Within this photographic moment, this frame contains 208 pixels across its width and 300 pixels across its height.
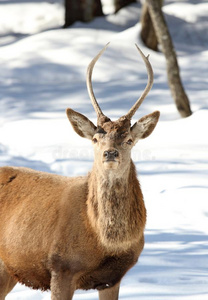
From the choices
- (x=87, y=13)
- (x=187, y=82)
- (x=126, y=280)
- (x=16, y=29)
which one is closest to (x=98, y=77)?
(x=187, y=82)

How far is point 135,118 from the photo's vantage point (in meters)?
14.6

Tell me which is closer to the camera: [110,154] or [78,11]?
[110,154]

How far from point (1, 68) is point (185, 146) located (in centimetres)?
772

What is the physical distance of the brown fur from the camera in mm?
5254

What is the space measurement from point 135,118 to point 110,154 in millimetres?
9362

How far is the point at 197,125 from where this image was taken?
14086 millimetres

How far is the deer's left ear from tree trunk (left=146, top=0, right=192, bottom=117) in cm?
907

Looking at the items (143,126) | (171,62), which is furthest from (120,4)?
(143,126)

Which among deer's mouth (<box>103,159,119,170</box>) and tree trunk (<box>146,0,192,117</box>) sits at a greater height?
deer's mouth (<box>103,159,119,170</box>)

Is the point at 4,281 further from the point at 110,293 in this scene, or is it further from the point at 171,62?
the point at 171,62

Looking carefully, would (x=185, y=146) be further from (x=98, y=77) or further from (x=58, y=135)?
(x=98, y=77)

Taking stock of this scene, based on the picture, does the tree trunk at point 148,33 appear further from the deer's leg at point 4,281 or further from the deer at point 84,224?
the deer's leg at point 4,281

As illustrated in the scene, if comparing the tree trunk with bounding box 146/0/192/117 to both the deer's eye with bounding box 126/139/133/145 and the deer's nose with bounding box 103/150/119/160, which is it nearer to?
the deer's eye with bounding box 126/139/133/145

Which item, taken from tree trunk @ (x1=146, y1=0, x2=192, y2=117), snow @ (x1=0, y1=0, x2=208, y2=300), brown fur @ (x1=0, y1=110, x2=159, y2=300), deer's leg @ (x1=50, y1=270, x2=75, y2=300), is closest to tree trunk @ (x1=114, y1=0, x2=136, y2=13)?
snow @ (x1=0, y1=0, x2=208, y2=300)
